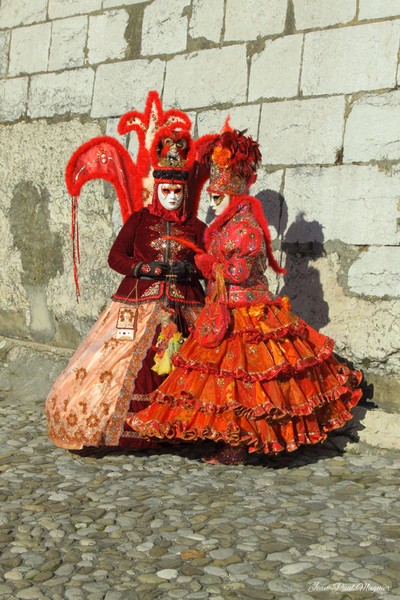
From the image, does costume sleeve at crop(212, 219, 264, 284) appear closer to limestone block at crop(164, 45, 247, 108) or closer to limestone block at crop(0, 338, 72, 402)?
limestone block at crop(164, 45, 247, 108)

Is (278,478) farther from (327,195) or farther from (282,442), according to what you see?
(327,195)

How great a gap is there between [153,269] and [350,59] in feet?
5.63

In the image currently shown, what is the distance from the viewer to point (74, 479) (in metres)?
4.86

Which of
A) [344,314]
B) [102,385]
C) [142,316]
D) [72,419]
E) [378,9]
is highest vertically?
[378,9]

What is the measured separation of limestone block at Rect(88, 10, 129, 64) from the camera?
7.07 metres

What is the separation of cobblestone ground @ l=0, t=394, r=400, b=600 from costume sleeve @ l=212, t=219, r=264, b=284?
997 mm

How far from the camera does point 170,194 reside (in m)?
5.40

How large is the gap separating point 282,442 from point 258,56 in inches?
101

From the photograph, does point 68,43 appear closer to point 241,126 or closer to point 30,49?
point 30,49

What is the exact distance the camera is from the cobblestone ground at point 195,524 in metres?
3.53

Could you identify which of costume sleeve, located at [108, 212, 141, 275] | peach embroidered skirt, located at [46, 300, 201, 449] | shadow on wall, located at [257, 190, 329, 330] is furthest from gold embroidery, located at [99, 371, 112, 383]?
shadow on wall, located at [257, 190, 329, 330]

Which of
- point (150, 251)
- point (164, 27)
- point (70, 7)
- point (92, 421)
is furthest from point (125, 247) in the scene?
→ point (70, 7)

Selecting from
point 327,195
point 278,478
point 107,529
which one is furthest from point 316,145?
point 107,529

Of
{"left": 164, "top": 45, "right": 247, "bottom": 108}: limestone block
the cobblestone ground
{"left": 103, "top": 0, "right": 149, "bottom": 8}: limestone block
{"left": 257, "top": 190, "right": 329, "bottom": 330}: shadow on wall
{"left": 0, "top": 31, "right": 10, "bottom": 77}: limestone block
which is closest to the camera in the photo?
the cobblestone ground
